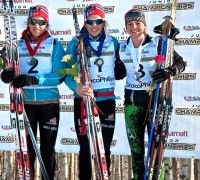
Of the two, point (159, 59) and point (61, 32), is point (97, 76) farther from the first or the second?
point (61, 32)

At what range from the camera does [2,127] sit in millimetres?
7285

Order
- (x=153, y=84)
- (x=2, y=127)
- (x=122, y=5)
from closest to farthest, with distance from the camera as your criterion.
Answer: (x=153, y=84) → (x=122, y=5) → (x=2, y=127)

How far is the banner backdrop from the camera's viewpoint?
6.54 m

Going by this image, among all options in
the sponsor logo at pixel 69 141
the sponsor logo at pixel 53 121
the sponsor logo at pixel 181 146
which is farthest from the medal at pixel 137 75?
the sponsor logo at pixel 69 141

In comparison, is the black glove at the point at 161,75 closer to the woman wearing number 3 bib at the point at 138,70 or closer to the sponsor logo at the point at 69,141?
the woman wearing number 3 bib at the point at 138,70

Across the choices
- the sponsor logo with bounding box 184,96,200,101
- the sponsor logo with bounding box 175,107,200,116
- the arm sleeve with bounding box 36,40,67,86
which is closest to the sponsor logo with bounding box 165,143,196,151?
the sponsor logo with bounding box 175,107,200,116

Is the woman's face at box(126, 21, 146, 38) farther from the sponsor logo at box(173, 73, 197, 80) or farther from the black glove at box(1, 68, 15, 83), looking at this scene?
the sponsor logo at box(173, 73, 197, 80)

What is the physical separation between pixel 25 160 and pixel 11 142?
2138 mm

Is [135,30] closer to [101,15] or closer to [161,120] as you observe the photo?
[101,15]

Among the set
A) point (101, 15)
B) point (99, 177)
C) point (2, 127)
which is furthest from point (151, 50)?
point (2, 127)

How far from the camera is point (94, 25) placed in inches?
208

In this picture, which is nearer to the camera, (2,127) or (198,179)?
(2,127)

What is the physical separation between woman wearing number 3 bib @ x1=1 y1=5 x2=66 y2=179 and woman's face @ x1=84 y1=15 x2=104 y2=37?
1.29ft

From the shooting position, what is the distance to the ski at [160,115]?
517 centimetres
